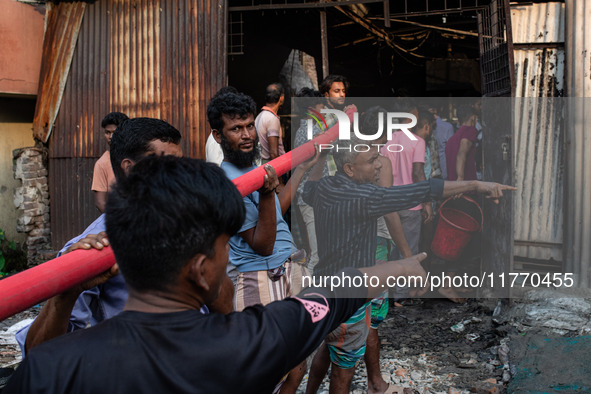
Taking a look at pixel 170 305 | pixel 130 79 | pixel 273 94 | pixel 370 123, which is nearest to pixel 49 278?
pixel 170 305

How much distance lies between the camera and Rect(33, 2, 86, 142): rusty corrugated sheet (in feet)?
19.3

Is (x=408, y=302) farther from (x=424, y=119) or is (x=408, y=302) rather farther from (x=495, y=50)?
(x=495, y=50)

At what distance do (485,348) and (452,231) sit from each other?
901 millimetres

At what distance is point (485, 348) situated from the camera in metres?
3.73

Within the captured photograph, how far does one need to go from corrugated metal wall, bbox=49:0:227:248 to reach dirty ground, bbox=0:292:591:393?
1.92m

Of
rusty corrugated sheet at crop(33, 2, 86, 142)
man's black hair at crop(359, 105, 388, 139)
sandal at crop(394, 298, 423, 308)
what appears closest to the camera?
man's black hair at crop(359, 105, 388, 139)

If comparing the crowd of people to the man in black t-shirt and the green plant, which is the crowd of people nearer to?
the man in black t-shirt

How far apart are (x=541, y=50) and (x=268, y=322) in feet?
13.5

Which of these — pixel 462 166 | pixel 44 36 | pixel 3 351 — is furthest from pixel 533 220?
pixel 44 36

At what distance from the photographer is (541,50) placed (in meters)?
4.39

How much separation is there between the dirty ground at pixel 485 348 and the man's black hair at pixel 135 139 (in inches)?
79.6

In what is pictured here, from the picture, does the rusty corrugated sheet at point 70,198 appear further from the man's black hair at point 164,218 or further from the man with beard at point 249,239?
the man's black hair at point 164,218

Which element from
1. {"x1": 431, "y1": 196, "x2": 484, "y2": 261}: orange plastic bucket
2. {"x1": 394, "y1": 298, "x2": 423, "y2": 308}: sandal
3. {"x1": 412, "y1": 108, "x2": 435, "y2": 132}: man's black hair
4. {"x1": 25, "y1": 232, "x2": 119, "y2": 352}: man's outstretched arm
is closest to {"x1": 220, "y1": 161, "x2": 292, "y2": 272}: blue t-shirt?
{"x1": 25, "y1": 232, "x2": 119, "y2": 352}: man's outstretched arm

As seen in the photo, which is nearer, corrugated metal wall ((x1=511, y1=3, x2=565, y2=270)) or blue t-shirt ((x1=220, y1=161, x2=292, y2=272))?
blue t-shirt ((x1=220, y1=161, x2=292, y2=272))
